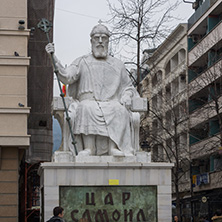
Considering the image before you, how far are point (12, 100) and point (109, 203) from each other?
33.1ft

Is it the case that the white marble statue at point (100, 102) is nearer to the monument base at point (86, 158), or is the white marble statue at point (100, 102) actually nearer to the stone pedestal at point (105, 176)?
the monument base at point (86, 158)

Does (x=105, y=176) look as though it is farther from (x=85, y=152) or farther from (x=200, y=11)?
(x=200, y=11)

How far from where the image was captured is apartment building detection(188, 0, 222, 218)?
124ft

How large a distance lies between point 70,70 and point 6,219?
9139 millimetres

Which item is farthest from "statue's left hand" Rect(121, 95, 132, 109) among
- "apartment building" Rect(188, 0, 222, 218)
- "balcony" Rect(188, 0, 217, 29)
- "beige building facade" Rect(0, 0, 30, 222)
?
"balcony" Rect(188, 0, 217, 29)

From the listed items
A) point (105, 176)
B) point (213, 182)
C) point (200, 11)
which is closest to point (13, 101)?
point (105, 176)

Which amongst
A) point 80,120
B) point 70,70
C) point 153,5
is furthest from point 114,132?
point 153,5

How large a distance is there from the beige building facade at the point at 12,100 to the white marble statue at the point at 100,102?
27.6 feet

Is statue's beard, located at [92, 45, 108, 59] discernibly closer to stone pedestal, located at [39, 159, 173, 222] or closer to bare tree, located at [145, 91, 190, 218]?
stone pedestal, located at [39, 159, 173, 222]

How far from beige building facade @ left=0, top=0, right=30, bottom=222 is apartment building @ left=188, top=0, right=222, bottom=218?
51.2 feet

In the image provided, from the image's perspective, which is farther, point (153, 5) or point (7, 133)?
point (153, 5)

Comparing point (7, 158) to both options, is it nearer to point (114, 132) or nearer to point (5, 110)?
point (5, 110)

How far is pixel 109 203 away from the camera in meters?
13.2

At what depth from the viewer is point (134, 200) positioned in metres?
13.2
